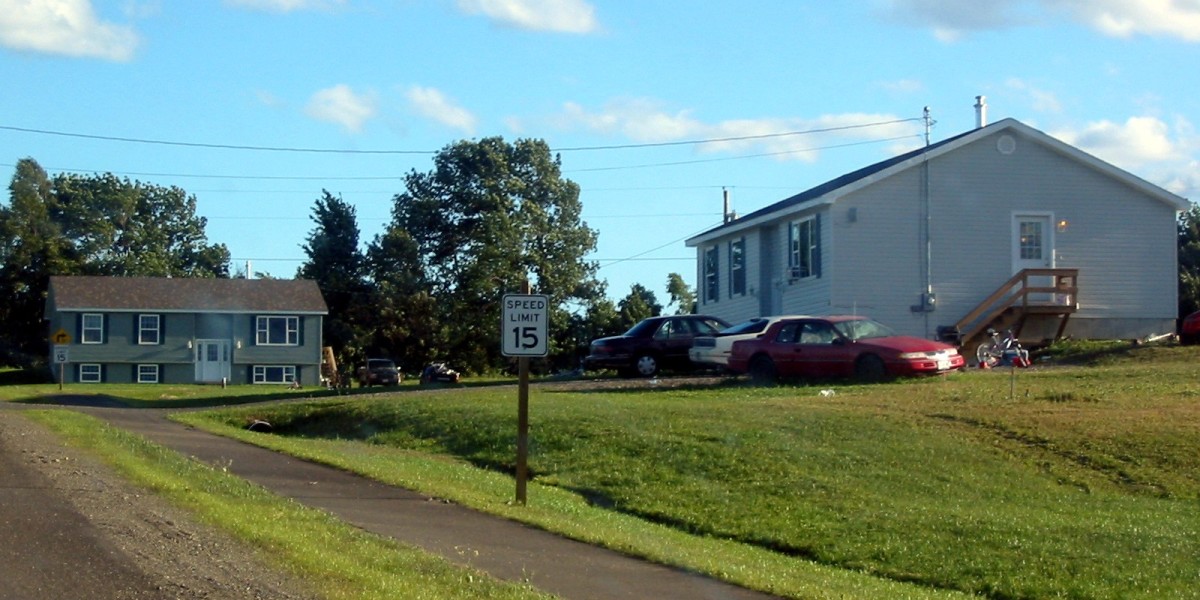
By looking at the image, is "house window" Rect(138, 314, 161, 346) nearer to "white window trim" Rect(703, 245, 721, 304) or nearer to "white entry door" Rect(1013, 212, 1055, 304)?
"white window trim" Rect(703, 245, 721, 304)

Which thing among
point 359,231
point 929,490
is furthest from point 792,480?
point 359,231

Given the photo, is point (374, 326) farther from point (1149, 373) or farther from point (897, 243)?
point (1149, 373)

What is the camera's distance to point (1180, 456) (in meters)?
17.7

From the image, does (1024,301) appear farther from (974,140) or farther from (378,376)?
(378,376)

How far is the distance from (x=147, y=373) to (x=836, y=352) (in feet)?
145

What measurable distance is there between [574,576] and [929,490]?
6.73m

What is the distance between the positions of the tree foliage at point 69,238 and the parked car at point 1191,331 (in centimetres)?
5702

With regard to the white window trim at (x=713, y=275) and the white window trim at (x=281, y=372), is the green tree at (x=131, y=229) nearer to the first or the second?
the white window trim at (x=281, y=372)

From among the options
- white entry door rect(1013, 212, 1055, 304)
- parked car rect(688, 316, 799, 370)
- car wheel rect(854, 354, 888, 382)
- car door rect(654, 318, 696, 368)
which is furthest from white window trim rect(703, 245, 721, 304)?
car wheel rect(854, 354, 888, 382)

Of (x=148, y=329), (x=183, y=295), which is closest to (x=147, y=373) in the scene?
(x=148, y=329)

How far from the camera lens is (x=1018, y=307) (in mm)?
35312

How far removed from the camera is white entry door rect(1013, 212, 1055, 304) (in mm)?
36250

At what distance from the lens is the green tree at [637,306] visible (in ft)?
218

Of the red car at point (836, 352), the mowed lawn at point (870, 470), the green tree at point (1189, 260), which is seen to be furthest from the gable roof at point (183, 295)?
the red car at point (836, 352)
